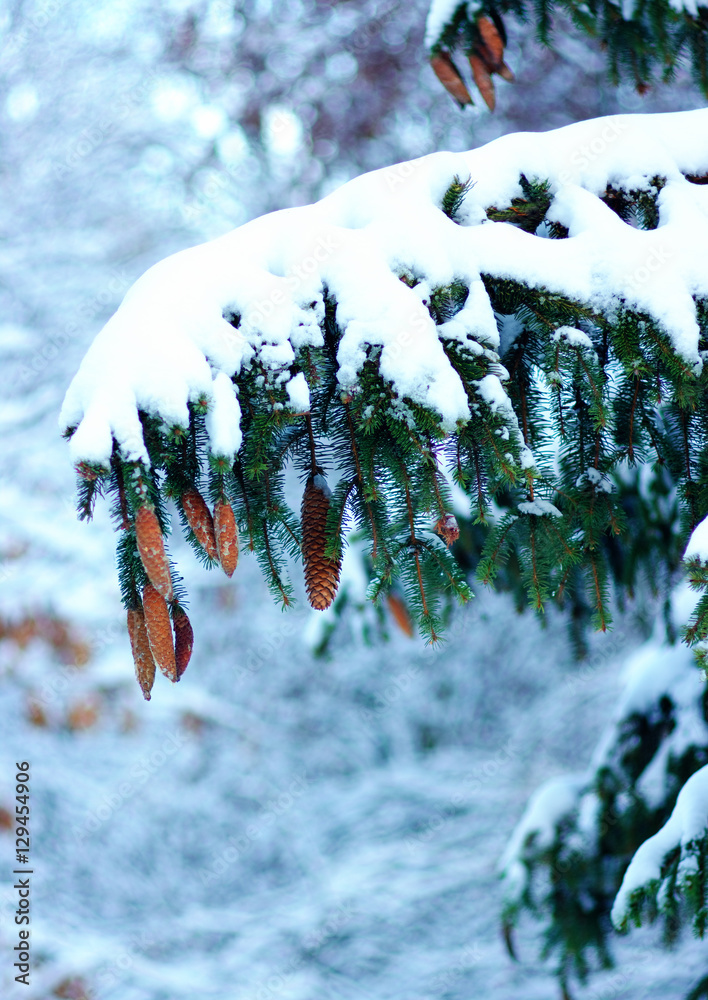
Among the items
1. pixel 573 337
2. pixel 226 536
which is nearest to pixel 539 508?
pixel 573 337

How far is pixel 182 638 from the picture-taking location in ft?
4.31

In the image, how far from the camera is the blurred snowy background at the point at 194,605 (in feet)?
14.4

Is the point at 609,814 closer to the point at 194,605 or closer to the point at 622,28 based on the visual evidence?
the point at 622,28

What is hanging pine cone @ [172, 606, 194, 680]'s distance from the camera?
1.29 metres

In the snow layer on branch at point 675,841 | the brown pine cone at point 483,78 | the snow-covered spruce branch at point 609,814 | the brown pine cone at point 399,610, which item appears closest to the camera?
the snow layer on branch at point 675,841

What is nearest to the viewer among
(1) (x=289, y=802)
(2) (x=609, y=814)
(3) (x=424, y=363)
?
(3) (x=424, y=363)

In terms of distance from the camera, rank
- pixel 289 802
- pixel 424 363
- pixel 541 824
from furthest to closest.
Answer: pixel 289 802 < pixel 541 824 < pixel 424 363

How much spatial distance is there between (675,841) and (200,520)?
4.91ft


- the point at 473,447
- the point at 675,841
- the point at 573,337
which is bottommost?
the point at 675,841

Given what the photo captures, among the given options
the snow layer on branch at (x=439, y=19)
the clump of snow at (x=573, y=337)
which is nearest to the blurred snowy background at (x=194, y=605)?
the snow layer on branch at (x=439, y=19)

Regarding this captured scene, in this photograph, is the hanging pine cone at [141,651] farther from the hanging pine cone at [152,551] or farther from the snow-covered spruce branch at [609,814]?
the snow-covered spruce branch at [609,814]

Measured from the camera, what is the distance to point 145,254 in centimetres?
489

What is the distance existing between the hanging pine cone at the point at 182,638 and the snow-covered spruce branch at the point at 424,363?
33 mm

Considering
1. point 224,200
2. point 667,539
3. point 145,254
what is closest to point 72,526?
A: point 145,254
